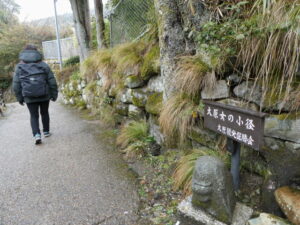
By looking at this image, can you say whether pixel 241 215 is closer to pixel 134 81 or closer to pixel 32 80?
pixel 134 81

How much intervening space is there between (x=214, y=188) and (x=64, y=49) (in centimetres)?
1322

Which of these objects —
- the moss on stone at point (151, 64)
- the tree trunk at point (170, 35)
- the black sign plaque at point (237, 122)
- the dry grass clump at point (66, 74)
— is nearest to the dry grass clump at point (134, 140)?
the moss on stone at point (151, 64)

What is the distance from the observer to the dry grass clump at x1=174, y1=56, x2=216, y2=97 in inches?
93.5

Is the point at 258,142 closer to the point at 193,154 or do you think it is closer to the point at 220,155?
the point at 220,155

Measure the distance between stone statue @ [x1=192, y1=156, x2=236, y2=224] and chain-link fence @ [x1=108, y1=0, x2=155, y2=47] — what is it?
3130 mm

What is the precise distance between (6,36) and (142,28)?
17097 millimetres

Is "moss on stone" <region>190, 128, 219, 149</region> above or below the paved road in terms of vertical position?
above

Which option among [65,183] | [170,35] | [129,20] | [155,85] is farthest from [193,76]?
[129,20]

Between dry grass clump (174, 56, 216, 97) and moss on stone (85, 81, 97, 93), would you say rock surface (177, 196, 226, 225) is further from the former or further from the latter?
moss on stone (85, 81, 97, 93)

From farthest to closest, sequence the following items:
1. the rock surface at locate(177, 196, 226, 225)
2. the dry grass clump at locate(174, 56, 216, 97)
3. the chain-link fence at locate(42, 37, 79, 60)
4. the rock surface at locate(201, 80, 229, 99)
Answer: the chain-link fence at locate(42, 37, 79, 60) < the dry grass clump at locate(174, 56, 216, 97) < the rock surface at locate(201, 80, 229, 99) < the rock surface at locate(177, 196, 226, 225)

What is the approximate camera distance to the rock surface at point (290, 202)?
1607 mm

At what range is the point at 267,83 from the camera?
1.88 metres

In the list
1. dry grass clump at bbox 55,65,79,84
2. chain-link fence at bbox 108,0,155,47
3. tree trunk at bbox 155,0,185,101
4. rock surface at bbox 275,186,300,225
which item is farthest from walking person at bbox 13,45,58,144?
dry grass clump at bbox 55,65,79,84

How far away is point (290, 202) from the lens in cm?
167
